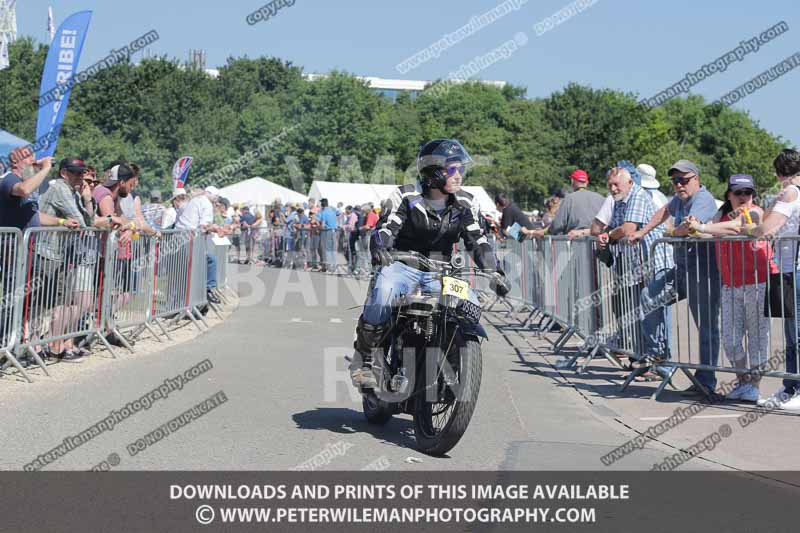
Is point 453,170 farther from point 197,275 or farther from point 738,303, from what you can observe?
point 197,275

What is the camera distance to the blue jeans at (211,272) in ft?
54.8

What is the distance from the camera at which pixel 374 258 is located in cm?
664

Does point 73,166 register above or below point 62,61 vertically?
below

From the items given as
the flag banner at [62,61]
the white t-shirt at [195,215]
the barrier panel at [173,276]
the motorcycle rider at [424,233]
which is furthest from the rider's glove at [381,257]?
the flag banner at [62,61]

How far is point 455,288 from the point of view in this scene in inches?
249

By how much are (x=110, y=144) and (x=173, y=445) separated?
67.3m

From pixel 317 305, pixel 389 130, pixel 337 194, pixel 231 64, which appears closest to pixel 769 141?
pixel 389 130

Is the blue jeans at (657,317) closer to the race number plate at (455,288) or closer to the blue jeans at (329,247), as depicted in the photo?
the race number plate at (455,288)

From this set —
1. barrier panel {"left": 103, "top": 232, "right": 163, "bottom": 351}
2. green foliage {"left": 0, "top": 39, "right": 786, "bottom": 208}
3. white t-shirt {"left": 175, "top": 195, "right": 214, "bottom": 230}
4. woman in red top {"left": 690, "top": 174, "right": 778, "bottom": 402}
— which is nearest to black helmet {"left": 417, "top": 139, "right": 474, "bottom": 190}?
woman in red top {"left": 690, "top": 174, "right": 778, "bottom": 402}

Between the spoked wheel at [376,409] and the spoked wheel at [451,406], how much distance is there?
1.74 feet

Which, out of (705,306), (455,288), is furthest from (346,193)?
(455,288)

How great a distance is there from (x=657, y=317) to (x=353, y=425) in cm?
343
